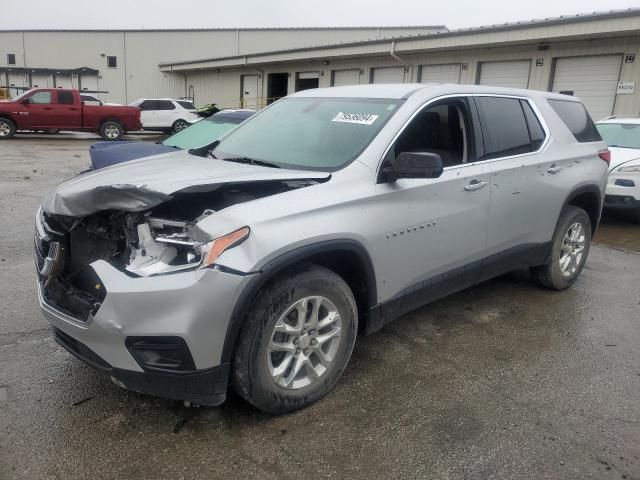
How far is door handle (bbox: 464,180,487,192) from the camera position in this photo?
12.5ft

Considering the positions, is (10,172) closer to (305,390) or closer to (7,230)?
(7,230)

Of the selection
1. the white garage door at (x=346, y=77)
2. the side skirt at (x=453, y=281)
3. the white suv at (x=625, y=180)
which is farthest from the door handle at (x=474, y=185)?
the white garage door at (x=346, y=77)

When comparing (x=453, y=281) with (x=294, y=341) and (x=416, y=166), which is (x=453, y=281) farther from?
(x=294, y=341)

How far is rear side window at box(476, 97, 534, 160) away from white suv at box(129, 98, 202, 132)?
869 inches

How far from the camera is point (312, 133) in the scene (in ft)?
12.2

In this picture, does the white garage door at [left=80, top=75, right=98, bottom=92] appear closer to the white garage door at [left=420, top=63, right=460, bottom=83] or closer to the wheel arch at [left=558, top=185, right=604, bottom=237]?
the white garage door at [left=420, top=63, right=460, bottom=83]

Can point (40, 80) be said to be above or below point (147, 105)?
above

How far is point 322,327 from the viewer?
304cm

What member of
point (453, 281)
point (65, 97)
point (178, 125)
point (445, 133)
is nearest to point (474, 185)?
point (445, 133)

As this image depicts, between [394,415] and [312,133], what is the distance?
1889 millimetres

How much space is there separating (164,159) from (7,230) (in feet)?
13.2

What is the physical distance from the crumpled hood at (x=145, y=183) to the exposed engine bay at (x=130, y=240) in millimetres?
59

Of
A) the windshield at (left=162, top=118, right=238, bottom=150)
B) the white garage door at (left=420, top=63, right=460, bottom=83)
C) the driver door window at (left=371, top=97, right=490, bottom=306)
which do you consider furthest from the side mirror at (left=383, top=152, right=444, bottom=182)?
the white garage door at (left=420, top=63, right=460, bottom=83)

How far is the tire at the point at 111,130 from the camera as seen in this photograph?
21469 millimetres
